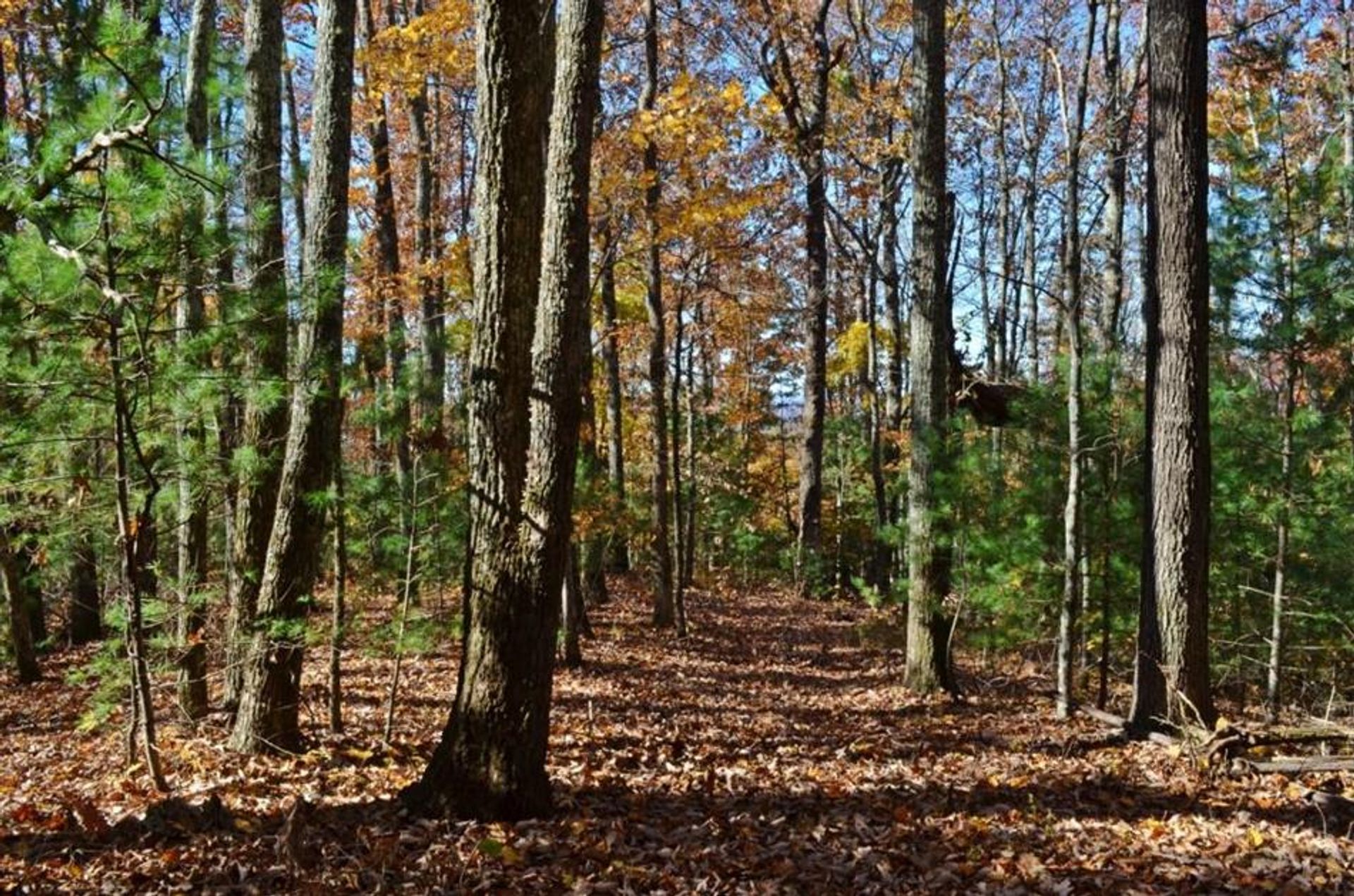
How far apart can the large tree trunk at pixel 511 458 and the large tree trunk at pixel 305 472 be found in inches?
70.5

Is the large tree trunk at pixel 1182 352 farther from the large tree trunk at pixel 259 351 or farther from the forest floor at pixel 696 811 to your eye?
the large tree trunk at pixel 259 351

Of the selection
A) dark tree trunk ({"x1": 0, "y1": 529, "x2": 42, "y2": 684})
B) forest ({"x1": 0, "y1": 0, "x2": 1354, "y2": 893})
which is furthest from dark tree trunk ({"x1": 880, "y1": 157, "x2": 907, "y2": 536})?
dark tree trunk ({"x1": 0, "y1": 529, "x2": 42, "y2": 684})

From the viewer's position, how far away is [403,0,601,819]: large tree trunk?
5082 millimetres

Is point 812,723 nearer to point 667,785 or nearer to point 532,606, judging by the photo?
point 667,785

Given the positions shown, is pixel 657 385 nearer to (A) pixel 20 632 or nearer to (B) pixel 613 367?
(B) pixel 613 367

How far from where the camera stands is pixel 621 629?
14047 millimetres

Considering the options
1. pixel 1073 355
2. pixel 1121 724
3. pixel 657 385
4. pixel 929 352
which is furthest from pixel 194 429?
pixel 657 385

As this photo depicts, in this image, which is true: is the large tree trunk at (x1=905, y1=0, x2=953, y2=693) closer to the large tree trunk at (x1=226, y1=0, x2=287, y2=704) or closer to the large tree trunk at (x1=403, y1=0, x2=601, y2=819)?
the large tree trunk at (x1=403, y1=0, x2=601, y2=819)

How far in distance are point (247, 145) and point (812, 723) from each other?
6.87m

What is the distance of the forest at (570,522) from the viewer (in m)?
4.89

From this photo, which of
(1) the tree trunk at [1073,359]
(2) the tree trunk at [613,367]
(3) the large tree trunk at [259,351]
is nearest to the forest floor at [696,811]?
(1) the tree trunk at [1073,359]

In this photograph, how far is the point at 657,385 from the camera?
1384 cm

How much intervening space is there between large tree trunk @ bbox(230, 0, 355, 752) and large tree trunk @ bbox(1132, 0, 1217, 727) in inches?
247

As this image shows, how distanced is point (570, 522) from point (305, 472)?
2.39 m
